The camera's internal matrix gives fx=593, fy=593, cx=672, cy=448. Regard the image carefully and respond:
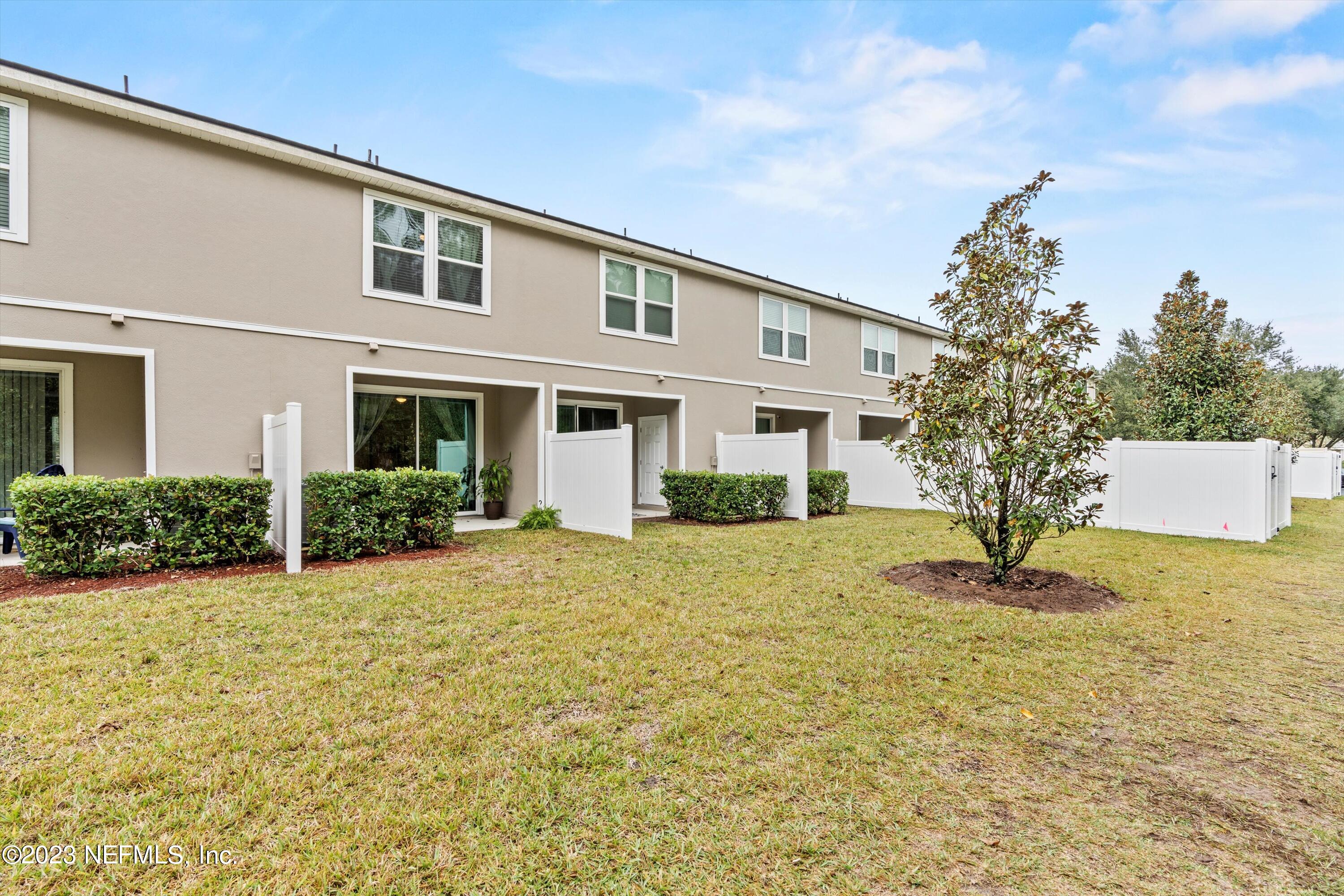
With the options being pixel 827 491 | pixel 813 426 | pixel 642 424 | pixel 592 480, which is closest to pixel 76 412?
pixel 592 480

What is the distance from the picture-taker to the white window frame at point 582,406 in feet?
41.8

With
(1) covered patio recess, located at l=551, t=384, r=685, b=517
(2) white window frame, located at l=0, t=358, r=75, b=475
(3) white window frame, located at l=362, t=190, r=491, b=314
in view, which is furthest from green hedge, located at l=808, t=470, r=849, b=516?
(2) white window frame, located at l=0, t=358, r=75, b=475

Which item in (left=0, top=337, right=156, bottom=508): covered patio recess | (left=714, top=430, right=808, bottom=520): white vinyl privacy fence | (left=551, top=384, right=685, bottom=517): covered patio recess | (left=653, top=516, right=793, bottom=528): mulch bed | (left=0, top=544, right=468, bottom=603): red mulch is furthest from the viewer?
(left=551, top=384, right=685, bottom=517): covered patio recess

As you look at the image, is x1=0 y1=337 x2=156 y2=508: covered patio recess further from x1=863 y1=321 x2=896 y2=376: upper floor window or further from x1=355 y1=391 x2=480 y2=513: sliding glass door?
x1=863 y1=321 x2=896 y2=376: upper floor window

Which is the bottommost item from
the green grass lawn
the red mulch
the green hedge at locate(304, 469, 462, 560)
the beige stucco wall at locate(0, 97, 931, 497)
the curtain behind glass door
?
the green grass lawn

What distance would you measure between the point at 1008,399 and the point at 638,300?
787 centimetres

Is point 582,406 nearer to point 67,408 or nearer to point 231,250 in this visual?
point 231,250

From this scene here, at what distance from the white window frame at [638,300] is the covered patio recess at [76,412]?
6.85 m

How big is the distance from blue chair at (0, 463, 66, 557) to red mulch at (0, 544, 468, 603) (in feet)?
2.23

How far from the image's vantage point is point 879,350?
1797 centimetres

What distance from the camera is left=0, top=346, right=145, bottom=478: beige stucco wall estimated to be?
785cm

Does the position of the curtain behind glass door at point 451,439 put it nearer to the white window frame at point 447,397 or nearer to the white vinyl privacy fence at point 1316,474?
the white window frame at point 447,397

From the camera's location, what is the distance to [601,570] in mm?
6812

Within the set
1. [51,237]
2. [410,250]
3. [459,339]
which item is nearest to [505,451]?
[459,339]
